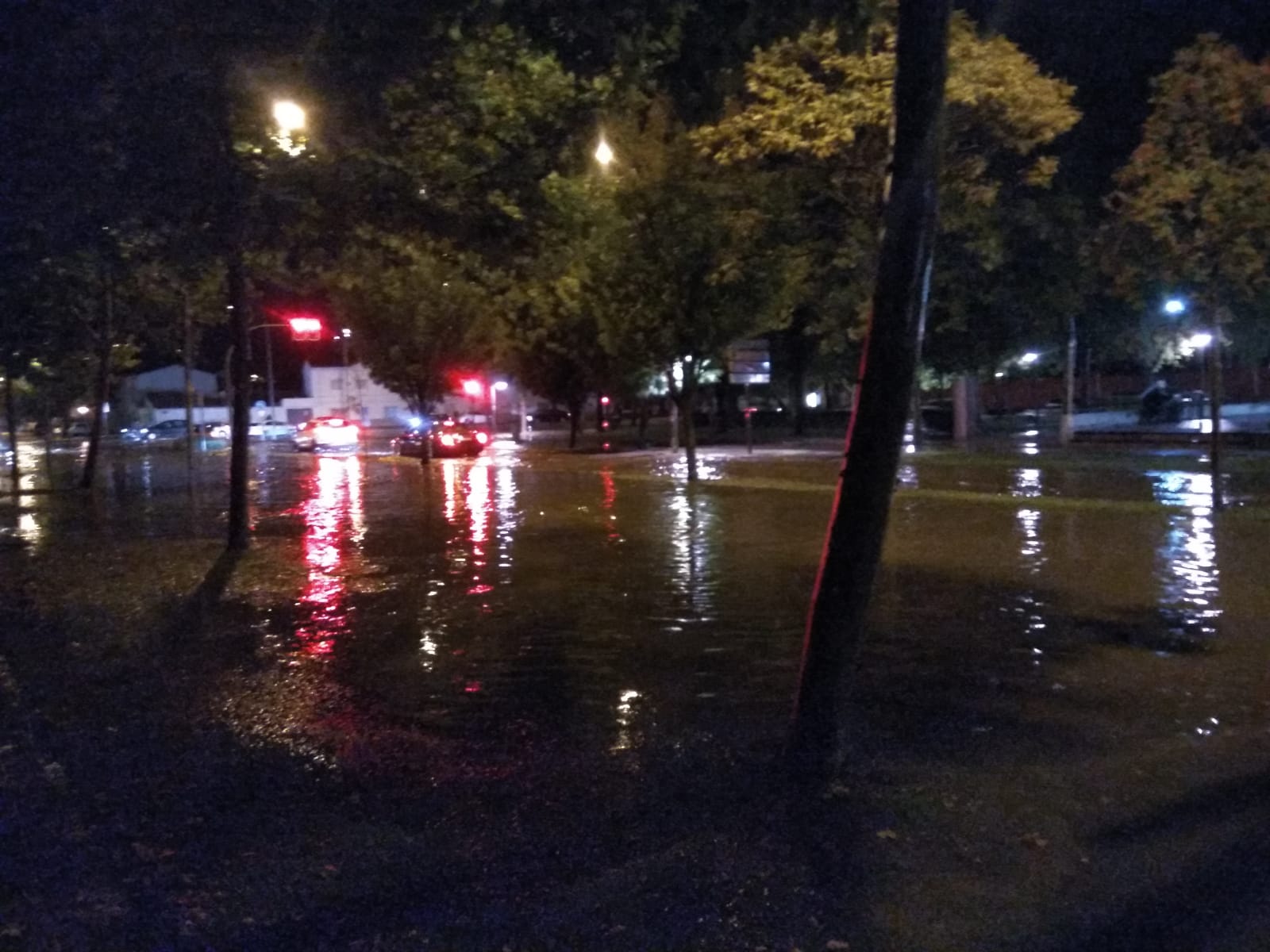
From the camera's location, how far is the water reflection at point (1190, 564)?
11.1 m

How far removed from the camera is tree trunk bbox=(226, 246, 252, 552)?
16688 mm

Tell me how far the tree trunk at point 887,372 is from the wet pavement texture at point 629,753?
0.71 meters

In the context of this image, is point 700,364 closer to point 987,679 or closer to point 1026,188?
point 1026,188

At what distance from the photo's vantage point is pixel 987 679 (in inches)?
355

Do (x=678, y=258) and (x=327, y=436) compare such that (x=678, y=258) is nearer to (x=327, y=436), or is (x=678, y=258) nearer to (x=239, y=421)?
(x=239, y=421)

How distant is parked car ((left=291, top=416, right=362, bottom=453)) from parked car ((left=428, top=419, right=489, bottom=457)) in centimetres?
973

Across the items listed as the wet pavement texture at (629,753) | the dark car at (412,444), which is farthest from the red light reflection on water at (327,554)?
the dark car at (412,444)

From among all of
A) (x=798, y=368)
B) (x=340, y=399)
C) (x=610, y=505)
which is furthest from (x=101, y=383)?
(x=340, y=399)

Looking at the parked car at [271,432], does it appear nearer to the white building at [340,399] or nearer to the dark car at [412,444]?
the white building at [340,399]

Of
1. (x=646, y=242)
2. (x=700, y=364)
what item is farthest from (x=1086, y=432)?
(x=646, y=242)

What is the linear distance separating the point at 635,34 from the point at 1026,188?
2554 centimetres

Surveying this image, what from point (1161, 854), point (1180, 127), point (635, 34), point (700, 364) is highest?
point (1180, 127)

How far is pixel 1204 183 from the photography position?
59.8 ft

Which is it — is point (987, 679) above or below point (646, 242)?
below
